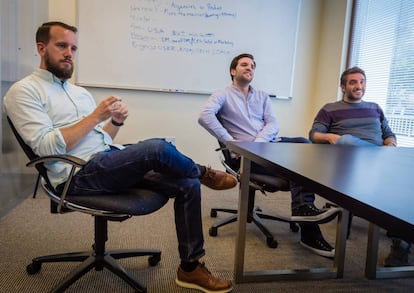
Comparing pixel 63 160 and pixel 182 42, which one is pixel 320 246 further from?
pixel 182 42

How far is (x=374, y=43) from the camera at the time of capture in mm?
3045

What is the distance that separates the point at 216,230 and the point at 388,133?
141 cm

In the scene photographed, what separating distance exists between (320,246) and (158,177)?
1059mm

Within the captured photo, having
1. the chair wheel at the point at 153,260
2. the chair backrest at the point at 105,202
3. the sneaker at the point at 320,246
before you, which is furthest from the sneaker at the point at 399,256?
the chair backrest at the point at 105,202

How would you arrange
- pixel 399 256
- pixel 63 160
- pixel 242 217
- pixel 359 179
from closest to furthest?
pixel 359 179 < pixel 63 160 < pixel 242 217 < pixel 399 256

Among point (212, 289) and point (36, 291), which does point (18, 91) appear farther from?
point (212, 289)

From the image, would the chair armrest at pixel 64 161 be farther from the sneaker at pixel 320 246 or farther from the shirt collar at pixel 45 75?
the sneaker at pixel 320 246

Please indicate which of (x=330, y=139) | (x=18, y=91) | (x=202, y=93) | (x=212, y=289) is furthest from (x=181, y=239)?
(x=202, y=93)

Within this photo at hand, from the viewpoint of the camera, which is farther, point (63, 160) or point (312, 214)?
point (312, 214)

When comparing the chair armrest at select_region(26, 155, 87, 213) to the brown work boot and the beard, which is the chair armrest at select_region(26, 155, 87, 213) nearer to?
the beard

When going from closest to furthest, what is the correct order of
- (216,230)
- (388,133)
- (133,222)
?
(216,230)
(133,222)
(388,133)

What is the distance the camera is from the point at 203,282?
1428mm

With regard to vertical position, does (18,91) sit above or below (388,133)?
above

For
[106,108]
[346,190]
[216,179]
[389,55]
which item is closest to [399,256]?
[216,179]
